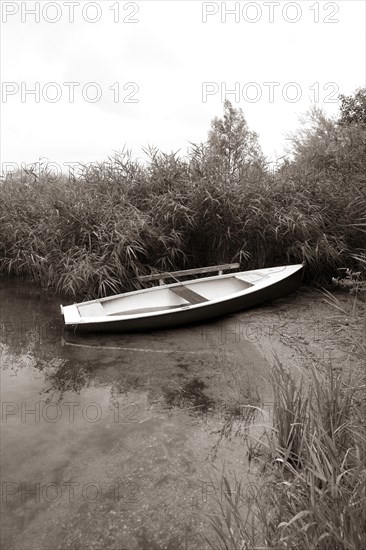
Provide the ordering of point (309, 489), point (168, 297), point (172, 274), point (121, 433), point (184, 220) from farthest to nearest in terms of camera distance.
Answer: point (184, 220), point (172, 274), point (168, 297), point (121, 433), point (309, 489)

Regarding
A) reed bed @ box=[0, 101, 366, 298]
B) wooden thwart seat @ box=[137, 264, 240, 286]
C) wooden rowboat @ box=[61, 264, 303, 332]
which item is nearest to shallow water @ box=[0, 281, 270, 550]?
wooden rowboat @ box=[61, 264, 303, 332]

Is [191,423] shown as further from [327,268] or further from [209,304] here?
[327,268]

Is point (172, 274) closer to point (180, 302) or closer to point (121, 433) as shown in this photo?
point (180, 302)

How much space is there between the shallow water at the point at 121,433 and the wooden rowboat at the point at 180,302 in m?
0.19

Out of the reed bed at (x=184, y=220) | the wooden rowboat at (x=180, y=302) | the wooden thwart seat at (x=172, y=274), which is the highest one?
the reed bed at (x=184, y=220)

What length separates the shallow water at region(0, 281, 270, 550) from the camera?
6.55ft

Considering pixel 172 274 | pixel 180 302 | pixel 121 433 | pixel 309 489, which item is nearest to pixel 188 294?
pixel 180 302

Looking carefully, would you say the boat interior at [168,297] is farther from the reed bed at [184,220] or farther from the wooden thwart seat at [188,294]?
the reed bed at [184,220]

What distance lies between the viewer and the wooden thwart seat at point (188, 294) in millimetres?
4930

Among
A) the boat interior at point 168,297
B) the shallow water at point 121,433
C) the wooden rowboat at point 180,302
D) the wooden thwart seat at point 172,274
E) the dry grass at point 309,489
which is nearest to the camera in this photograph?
the dry grass at point 309,489

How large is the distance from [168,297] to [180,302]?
183 millimetres

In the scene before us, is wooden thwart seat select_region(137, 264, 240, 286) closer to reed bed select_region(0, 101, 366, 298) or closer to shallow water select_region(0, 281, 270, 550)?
reed bed select_region(0, 101, 366, 298)

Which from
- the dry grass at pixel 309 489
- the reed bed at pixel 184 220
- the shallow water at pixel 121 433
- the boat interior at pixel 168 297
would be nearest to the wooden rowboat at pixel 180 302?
the boat interior at pixel 168 297

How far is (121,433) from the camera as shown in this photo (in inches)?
108
